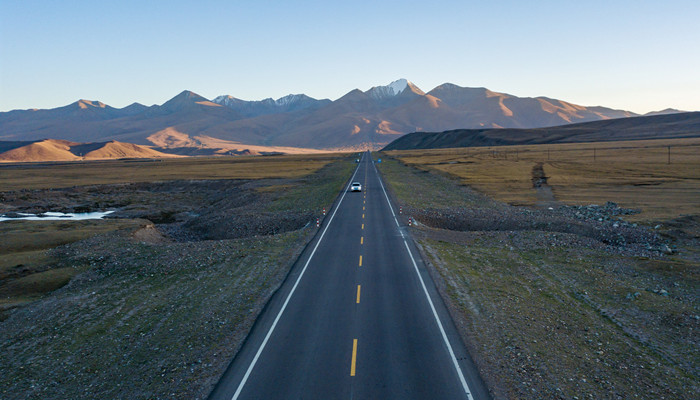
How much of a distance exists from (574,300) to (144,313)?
2153 cm

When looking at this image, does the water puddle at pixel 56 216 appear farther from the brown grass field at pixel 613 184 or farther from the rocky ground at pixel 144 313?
the brown grass field at pixel 613 184

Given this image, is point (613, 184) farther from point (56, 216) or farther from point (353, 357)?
point (56, 216)

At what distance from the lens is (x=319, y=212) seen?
43500 millimetres

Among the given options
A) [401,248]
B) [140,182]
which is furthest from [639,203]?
[140,182]

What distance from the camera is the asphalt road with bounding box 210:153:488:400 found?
1257 cm

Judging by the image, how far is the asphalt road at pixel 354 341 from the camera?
41.2 ft

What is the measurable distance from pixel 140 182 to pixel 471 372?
95673mm

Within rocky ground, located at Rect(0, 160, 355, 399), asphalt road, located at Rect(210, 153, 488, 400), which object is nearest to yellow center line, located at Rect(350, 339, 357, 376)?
asphalt road, located at Rect(210, 153, 488, 400)

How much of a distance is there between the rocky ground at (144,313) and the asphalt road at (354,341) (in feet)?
4.05

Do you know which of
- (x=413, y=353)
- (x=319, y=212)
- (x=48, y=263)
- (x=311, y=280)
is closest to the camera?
(x=413, y=353)

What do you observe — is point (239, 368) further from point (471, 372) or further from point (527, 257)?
point (527, 257)

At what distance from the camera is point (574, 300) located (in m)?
20.4

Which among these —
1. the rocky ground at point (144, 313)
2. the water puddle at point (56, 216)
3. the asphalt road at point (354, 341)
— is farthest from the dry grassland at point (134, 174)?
the asphalt road at point (354, 341)

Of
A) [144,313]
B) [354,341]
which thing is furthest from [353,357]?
[144,313]
